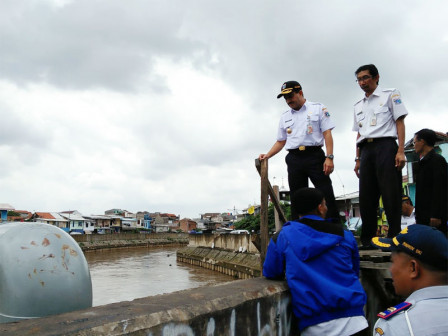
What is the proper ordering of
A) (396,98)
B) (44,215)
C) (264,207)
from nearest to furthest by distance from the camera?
(264,207) < (396,98) < (44,215)

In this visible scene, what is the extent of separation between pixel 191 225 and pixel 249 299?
83.4 m

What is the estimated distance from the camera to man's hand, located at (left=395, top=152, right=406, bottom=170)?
11.6 feet

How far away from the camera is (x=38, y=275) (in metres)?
2.30

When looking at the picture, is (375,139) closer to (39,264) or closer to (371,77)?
(371,77)

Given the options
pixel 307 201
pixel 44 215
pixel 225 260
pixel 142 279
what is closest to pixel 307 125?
pixel 307 201

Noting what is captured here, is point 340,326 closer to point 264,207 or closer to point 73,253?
point 264,207

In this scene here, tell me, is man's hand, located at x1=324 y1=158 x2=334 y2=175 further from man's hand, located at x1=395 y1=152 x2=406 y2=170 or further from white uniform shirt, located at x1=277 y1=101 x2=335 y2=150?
man's hand, located at x1=395 y1=152 x2=406 y2=170

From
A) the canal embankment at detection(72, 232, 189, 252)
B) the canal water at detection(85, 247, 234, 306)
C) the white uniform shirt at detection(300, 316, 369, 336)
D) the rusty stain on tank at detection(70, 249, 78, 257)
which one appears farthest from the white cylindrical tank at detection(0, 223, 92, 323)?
the canal embankment at detection(72, 232, 189, 252)

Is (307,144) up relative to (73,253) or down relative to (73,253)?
up

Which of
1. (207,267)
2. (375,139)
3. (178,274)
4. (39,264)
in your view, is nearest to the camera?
(39,264)

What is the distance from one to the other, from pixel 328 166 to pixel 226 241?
25069 mm

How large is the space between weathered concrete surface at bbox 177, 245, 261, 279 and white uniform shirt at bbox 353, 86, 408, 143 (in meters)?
17.5

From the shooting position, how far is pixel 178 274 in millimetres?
27297

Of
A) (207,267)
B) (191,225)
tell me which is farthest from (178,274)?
(191,225)
